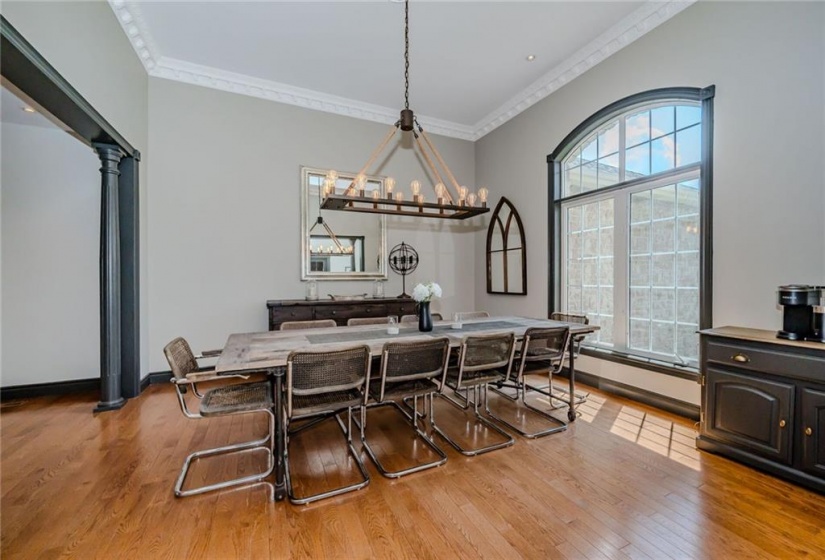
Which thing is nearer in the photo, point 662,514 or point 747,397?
point 662,514

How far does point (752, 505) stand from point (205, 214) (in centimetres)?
529

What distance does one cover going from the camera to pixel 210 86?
424 centimetres

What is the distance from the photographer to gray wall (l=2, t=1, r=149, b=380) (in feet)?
7.04

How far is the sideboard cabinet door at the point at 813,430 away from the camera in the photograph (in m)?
2.01

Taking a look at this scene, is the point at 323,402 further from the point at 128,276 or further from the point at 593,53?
the point at 593,53

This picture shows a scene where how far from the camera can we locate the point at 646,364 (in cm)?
341

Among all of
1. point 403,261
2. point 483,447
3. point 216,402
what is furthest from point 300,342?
point 403,261

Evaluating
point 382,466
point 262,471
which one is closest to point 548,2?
point 382,466

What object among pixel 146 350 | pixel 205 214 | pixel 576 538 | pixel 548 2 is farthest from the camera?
pixel 205 214

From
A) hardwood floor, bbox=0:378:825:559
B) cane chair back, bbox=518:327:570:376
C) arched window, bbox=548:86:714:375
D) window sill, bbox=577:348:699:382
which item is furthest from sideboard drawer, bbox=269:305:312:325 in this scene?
window sill, bbox=577:348:699:382

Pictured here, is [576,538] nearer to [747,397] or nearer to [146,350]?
[747,397]

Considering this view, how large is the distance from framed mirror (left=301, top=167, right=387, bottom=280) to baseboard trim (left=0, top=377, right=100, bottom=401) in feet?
8.40

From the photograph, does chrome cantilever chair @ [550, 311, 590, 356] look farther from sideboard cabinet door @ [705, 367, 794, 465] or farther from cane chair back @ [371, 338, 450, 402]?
cane chair back @ [371, 338, 450, 402]

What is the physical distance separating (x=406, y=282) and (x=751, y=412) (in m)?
3.89
